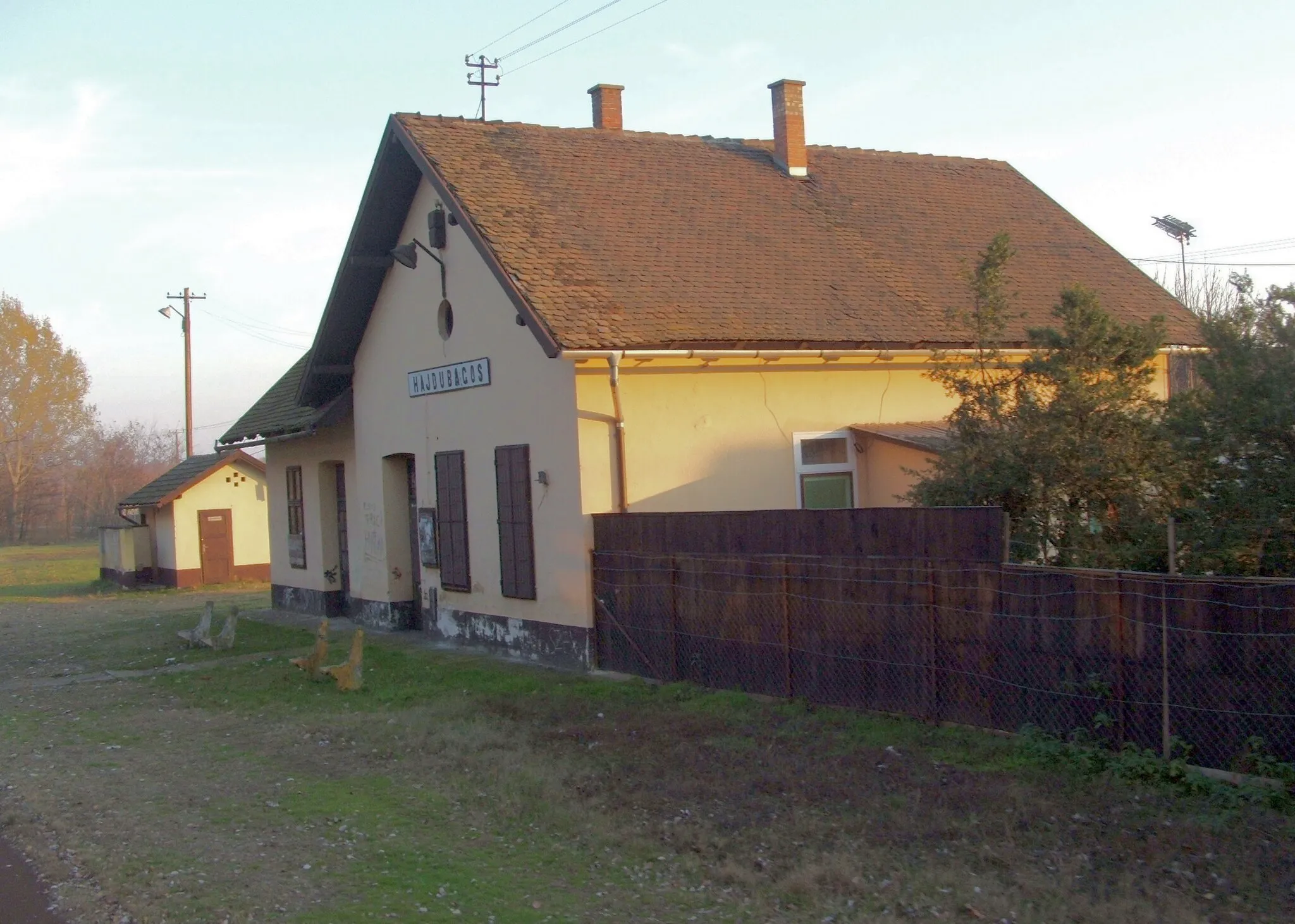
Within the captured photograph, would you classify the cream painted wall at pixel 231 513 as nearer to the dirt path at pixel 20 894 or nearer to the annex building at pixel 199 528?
the annex building at pixel 199 528

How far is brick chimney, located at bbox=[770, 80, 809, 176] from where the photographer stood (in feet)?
58.3

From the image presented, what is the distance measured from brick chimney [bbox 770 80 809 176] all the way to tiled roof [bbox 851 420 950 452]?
200 inches

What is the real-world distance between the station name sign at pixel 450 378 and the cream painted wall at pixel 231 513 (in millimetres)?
17278

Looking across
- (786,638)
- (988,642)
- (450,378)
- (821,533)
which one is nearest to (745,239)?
(450,378)

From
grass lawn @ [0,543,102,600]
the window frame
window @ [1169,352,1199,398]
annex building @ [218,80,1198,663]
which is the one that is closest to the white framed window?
annex building @ [218,80,1198,663]

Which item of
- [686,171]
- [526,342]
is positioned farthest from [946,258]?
[526,342]

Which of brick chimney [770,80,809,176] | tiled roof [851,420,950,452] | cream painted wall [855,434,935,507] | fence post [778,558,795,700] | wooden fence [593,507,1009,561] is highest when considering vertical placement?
brick chimney [770,80,809,176]

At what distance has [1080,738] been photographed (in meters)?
7.77

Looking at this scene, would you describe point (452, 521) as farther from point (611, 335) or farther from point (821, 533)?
point (821, 533)

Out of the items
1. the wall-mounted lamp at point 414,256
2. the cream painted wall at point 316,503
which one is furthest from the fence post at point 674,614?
the cream painted wall at point 316,503

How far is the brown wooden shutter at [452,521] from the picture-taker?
15.2 m

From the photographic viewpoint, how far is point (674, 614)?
38.0 ft

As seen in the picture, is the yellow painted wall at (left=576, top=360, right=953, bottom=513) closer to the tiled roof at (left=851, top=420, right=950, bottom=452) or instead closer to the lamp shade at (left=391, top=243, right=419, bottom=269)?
the tiled roof at (left=851, top=420, right=950, bottom=452)

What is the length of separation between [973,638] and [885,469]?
5.60 metres
